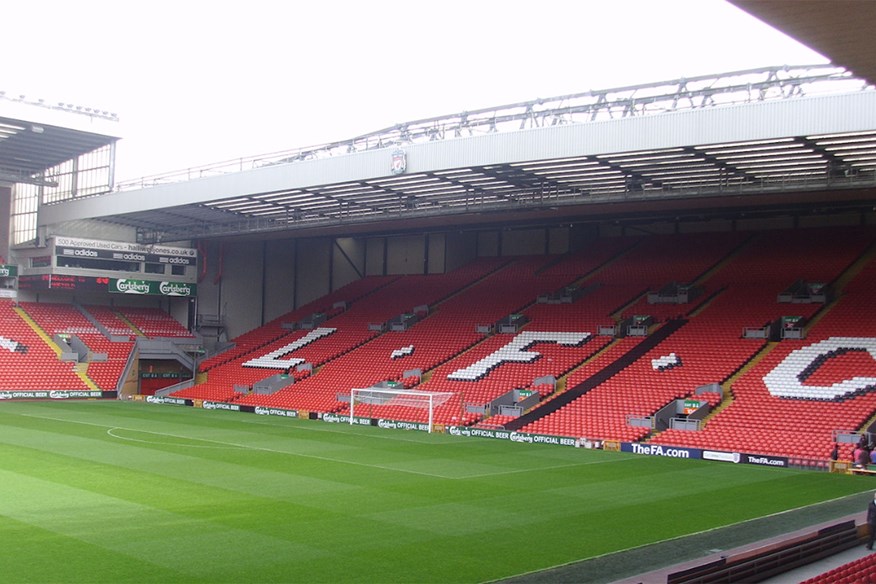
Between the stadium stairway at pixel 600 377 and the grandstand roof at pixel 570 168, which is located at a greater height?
the grandstand roof at pixel 570 168

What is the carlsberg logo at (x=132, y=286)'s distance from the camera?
48844mm

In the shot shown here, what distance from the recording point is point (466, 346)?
133 ft

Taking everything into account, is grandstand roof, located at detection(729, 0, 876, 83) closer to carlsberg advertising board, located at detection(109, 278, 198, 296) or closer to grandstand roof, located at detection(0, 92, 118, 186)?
grandstand roof, located at detection(0, 92, 118, 186)

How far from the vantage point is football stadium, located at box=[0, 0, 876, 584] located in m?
14.2

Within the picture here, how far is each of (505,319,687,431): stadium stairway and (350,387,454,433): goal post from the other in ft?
11.8

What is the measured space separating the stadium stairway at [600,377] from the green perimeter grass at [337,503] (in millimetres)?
3179

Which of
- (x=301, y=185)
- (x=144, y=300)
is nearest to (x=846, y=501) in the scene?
(x=301, y=185)

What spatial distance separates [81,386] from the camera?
44.4 meters

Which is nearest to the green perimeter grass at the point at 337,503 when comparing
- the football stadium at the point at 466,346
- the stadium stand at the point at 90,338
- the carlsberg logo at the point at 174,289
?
the football stadium at the point at 466,346

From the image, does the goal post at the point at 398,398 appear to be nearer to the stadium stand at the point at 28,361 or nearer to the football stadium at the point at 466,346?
the football stadium at the point at 466,346

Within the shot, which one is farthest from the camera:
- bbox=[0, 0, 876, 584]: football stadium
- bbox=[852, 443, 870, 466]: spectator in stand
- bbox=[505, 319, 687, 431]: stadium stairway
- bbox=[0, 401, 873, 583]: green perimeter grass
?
bbox=[505, 319, 687, 431]: stadium stairway

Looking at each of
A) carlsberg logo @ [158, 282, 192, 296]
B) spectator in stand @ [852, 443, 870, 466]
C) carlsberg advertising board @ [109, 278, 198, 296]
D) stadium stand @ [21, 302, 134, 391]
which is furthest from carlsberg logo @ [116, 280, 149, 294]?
spectator in stand @ [852, 443, 870, 466]

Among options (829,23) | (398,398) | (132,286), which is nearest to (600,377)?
(398,398)

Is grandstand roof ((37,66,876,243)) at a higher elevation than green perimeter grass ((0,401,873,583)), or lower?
higher
